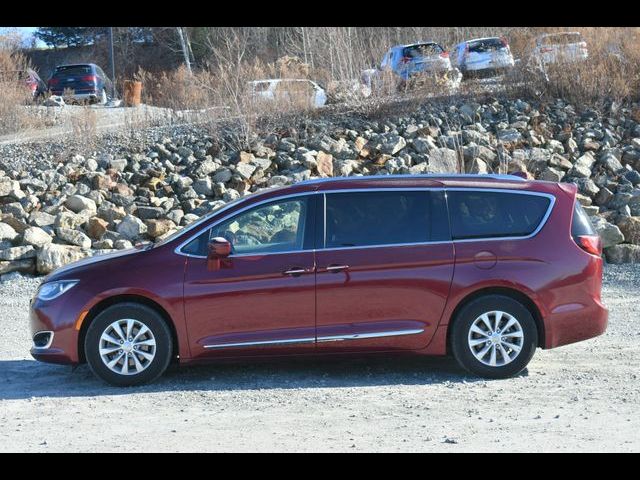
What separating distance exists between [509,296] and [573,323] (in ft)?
1.93

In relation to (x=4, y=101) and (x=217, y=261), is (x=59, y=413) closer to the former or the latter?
(x=217, y=261)

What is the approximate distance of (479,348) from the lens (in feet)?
26.0

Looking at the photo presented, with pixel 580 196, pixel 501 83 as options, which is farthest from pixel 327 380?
pixel 501 83

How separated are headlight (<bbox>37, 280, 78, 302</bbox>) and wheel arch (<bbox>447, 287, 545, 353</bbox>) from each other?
10.5ft

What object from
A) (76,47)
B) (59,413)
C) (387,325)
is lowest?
(59,413)

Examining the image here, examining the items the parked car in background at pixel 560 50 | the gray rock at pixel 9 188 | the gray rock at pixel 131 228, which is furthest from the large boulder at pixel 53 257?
the parked car in background at pixel 560 50

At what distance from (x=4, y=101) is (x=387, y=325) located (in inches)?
694

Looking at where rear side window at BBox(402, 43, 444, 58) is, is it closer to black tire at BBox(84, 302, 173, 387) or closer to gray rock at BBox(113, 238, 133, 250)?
gray rock at BBox(113, 238, 133, 250)

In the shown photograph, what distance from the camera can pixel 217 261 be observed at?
789cm

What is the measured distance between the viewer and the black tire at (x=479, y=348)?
789cm

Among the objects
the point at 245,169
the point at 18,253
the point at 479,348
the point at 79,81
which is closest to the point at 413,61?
the point at 245,169

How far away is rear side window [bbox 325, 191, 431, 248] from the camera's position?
7996 millimetres

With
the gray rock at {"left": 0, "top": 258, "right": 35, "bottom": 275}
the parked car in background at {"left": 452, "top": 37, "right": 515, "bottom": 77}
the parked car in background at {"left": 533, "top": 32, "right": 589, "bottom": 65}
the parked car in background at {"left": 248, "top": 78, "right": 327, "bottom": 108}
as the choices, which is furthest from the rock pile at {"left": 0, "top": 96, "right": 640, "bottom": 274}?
the parked car in background at {"left": 452, "top": 37, "right": 515, "bottom": 77}

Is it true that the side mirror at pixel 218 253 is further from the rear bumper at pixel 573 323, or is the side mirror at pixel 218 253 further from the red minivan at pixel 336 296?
the rear bumper at pixel 573 323
